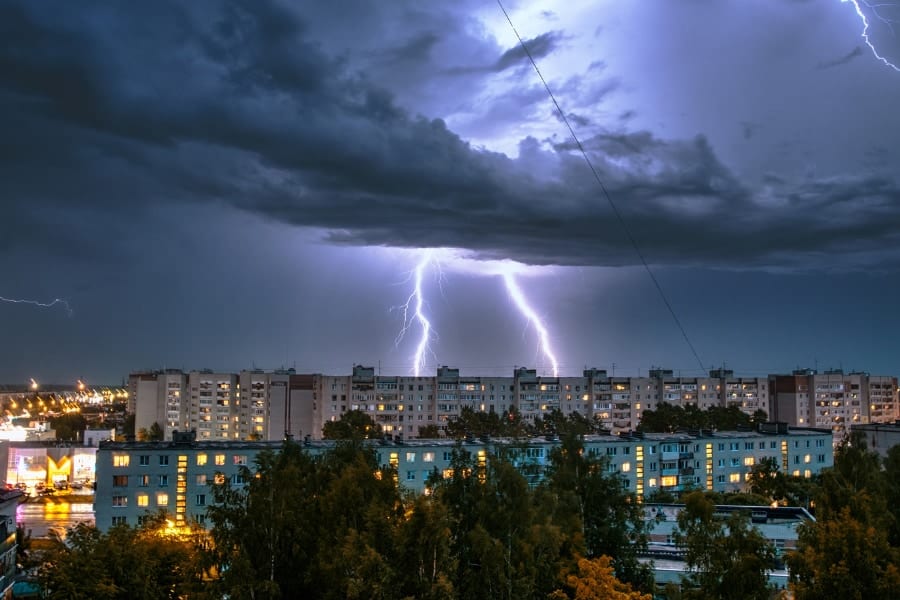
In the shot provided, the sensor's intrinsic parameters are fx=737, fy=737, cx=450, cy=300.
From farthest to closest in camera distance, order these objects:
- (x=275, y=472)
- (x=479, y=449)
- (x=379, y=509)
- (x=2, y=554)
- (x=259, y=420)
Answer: (x=259, y=420), (x=479, y=449), (x=2, y=554), (x=275, y=472), (x=379, y=509)

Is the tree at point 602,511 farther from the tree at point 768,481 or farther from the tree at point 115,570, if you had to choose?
the tree at point 768,481

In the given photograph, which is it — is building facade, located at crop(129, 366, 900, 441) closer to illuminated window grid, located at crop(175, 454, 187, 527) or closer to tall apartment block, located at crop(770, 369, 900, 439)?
tall apartment block, located at crop(770, 369, 900, 439)

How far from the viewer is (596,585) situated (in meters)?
12.6

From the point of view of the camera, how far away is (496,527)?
41.9ft

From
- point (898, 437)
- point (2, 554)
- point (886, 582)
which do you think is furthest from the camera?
point (898, 437)

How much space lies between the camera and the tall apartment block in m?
73.5

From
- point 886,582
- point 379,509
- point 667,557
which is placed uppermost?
point 379,509

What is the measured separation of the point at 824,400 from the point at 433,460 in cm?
5467

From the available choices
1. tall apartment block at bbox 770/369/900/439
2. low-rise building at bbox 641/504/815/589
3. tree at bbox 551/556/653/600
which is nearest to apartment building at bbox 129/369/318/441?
tall apartment block at bbox 770/369/900/439

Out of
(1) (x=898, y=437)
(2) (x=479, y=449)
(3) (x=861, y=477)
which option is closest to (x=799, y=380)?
(1) (x=898, y=437)

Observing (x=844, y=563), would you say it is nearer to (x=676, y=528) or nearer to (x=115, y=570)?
(x=676, y=528)

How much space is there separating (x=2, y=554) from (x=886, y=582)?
1641 cm

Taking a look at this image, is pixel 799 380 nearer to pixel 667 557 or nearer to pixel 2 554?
pixel 667 557

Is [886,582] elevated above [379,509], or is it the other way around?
[379,509]
